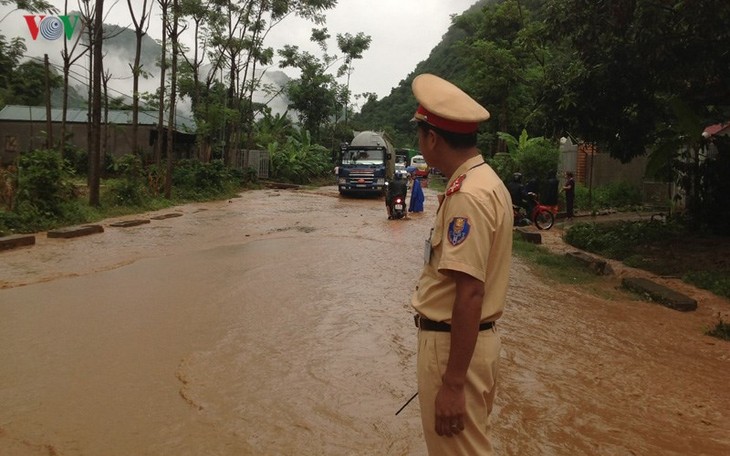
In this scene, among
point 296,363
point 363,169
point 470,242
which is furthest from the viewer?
point 363,169

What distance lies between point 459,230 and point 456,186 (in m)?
0.17

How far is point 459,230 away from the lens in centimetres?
201

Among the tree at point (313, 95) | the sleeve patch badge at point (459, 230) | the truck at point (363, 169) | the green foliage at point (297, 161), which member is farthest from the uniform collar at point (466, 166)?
the tree at point (313, 95)

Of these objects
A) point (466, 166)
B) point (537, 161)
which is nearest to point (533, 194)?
point (537, 161)

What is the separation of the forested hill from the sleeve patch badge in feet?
212

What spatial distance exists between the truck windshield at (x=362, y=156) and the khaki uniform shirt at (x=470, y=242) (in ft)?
81.6

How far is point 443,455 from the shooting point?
2.12 metres

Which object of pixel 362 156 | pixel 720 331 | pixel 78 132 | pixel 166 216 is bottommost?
pixel 720 331

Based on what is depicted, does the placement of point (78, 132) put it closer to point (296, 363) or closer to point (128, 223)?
point (128, 223)

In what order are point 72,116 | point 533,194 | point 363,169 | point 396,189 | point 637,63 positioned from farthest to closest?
point 72,116 → point 363,169 → point 396,189 → point 533,194 → point 637,63

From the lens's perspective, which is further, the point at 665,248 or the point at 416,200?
the point at 416,200

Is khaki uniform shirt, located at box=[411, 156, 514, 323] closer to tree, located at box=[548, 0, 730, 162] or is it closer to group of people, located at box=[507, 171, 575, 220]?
tree, located at box=[548, 0, 730, 162]

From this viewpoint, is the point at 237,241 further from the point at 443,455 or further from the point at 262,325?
the point at 443,455

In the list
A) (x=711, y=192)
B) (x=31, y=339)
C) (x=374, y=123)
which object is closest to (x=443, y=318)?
(x=31, y=339)
